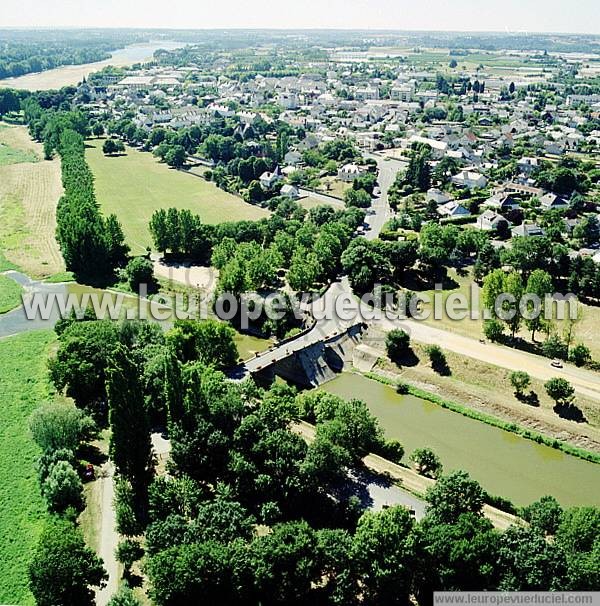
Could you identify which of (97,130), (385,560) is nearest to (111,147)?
(97,130)

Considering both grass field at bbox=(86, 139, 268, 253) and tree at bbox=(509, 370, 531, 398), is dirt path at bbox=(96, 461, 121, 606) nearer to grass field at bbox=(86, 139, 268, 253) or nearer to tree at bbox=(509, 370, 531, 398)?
tree at bbox=(509, 370, 531, 398)

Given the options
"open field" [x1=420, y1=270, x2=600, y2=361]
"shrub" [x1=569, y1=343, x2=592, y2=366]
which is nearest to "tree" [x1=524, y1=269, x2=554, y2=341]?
"open field" [x1=420, y1=270, x2=600, y2=361]

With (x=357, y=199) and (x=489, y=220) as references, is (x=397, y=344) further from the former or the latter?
(x=357, y=199)

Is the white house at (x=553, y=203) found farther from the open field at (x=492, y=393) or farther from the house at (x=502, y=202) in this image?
the open field at (x=492, y=393)

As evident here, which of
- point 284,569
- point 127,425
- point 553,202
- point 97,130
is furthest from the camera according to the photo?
point 97,130

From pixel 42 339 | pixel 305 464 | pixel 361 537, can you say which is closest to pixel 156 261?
pixel 42 339

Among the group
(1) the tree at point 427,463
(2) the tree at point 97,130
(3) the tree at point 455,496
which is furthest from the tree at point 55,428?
(2) the tree at point 97,130
